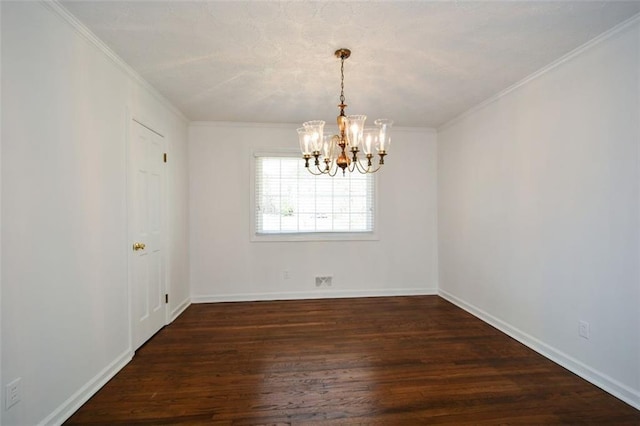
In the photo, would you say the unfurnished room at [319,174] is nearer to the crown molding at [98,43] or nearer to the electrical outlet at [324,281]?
the crown molding at [98,43]

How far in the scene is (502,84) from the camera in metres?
2.91

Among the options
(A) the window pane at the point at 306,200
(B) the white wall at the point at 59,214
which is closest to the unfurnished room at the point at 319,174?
(B) the white wall at the point at 59,214

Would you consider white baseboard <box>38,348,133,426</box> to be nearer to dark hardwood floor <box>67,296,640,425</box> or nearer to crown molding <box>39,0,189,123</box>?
dark hardwood floor <box>67,296,640,425</box>

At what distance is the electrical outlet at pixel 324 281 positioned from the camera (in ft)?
14.1

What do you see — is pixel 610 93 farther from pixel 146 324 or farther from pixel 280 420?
pixel 146 324

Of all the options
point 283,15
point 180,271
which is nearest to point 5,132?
point 283,15

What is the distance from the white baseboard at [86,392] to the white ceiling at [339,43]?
238cm

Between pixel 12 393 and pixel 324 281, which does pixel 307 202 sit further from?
pixel 12 393

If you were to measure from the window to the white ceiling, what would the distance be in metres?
1.18

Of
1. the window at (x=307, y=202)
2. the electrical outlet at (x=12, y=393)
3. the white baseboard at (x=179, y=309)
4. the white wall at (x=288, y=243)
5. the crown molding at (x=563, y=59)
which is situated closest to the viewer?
the electrical outlet at (x=12, y=393)

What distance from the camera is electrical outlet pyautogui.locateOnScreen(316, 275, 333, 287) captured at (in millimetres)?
4301

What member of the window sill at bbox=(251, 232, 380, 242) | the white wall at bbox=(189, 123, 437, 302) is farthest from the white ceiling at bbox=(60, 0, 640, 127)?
the window sill at bbox=(251, 232, 380, 242)

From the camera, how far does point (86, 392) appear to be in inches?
79.4

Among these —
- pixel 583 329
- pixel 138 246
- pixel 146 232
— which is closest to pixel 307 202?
pixel 146 232
